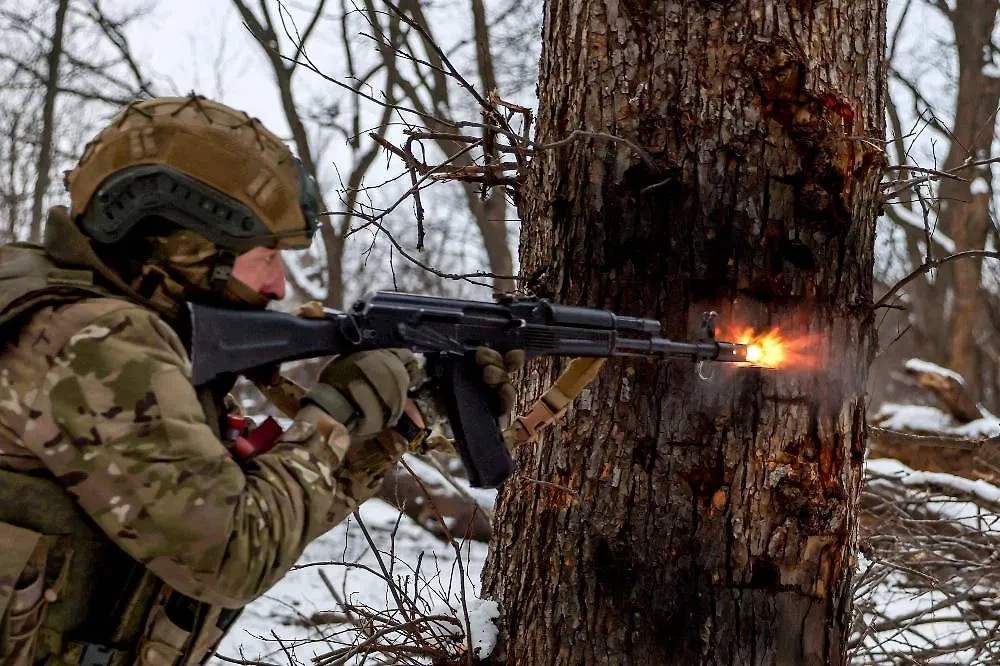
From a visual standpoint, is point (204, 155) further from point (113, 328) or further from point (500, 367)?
point (500, 367)

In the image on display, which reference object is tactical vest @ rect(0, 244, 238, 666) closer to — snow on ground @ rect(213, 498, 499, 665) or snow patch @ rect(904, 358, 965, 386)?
snow on ground @ rect(213, 498, 499, 665)

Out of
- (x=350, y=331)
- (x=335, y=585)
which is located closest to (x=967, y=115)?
(x=335, y=585)

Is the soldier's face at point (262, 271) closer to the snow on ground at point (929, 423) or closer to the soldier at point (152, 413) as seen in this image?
the soldier at point (152, 413)

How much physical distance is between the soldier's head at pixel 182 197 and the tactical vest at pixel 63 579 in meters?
0.13

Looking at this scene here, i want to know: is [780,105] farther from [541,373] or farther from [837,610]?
[837,610]

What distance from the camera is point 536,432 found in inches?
105

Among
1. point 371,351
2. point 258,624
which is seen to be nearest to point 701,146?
point 371,351

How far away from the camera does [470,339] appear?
2.47m

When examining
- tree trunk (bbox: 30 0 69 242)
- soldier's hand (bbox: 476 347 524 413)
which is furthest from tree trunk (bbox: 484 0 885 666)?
tree trunk (bbox: 30 0 69 242)

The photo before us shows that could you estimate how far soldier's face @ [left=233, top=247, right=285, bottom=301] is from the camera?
6.82ft

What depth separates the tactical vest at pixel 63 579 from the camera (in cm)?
181

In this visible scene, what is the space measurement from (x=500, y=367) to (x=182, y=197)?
36.2 inches

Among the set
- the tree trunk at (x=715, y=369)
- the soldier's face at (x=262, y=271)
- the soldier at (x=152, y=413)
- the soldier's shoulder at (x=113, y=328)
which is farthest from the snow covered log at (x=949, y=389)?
the soldier's shoulder at (x=113, y=328)

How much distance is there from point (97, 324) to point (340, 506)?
27.5 inches
